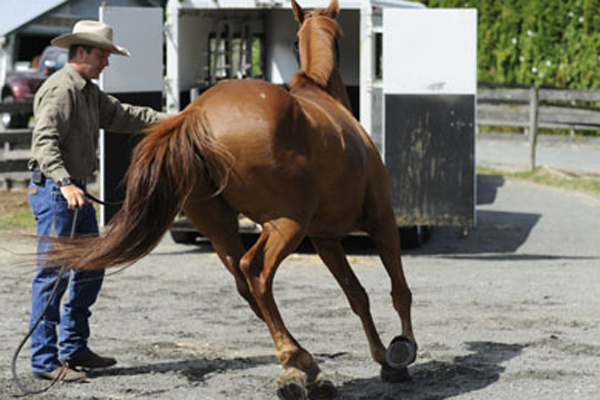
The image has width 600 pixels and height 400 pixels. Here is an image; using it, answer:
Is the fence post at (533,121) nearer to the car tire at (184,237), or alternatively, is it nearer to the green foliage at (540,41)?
the green foliage at (540,41)

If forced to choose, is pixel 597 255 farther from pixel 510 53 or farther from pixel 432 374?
pixel 510 53

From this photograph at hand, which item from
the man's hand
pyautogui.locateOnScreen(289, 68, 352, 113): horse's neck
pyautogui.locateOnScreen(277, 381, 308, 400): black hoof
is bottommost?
pyautogui.locateOnScreen(277, 381, 308, 400): black hoof

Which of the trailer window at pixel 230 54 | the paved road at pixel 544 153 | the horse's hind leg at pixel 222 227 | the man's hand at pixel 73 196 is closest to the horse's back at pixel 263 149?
the horse's hind leg at pixel 222 227

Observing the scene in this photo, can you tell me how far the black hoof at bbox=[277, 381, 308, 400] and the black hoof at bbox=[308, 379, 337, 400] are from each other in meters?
0.15

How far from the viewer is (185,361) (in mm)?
6828

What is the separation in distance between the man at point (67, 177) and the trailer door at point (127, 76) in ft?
14.2

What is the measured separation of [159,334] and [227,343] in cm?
54

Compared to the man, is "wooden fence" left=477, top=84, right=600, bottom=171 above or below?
below

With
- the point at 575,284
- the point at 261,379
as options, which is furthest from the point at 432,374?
the point at 575,284

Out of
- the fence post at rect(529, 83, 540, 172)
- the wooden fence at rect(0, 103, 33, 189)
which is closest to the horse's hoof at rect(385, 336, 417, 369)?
the wooden fence at rect(0, 103, 33, 189)

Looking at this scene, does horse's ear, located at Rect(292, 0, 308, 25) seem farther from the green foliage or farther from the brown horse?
the green foliage

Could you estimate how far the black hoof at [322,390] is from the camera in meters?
5.74

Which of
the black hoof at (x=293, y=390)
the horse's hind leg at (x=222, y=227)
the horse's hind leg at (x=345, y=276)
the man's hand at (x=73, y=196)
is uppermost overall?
the man's hand at (x=73, y=196)

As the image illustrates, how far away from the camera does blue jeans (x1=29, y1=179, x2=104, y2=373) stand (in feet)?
20.5
